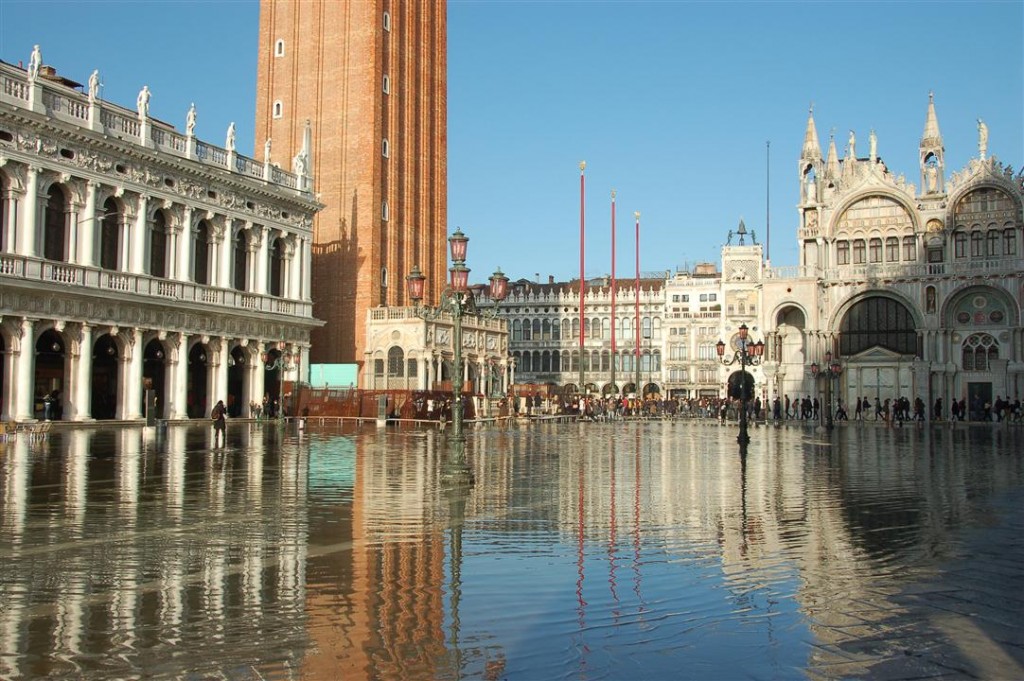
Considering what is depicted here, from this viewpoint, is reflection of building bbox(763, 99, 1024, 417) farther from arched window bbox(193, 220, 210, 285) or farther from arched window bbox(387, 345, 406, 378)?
arched window bbox(193, 220, 210, 285)

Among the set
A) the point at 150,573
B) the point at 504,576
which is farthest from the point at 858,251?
the point at 150,573

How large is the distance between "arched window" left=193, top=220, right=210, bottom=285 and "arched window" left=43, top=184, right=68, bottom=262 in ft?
24.1

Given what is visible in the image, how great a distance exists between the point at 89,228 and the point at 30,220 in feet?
8.89

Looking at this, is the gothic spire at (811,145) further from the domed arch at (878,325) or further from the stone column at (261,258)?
the stone column at (261,258)

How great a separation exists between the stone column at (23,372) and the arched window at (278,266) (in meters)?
15.7

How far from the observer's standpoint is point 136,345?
123 ft

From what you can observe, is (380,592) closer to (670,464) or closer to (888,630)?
(888,630)

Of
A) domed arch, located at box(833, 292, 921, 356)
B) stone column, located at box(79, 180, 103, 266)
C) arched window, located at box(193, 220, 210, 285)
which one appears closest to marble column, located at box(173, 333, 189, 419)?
arched window, located at box(193, 220, 210, 285)

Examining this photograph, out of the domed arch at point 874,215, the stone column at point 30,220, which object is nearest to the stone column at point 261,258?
the stone column at point 30,220

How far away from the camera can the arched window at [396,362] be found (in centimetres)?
5128

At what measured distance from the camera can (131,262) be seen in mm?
37875

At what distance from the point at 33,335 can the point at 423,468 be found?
21.1 m

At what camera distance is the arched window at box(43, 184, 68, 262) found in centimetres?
3431

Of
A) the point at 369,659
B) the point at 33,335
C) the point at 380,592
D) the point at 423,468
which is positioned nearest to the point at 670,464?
the point at 423,468
